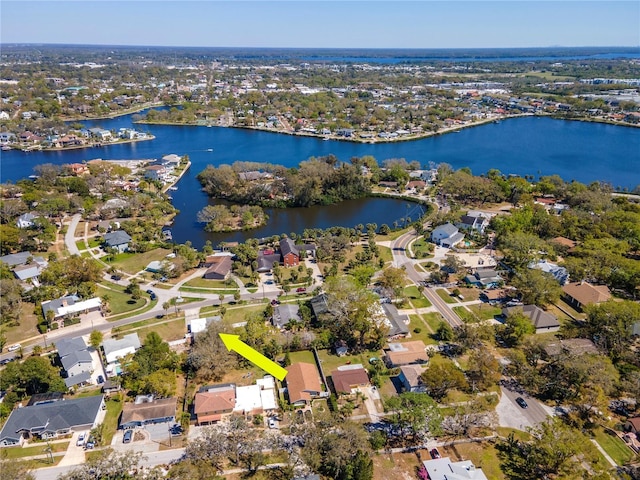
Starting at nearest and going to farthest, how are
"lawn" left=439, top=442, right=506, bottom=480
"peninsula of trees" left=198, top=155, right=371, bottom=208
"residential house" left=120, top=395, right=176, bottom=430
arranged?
"lawn" left=439, top=442, right=506, bottom=480, "residential house" left=120, top=395, right=176, bottom=430, "peninsula of trees" left=198, top=155, right=371, bottom=208

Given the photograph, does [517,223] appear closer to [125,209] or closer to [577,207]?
[577,207]

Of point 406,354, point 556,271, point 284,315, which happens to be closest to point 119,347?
point 284,315

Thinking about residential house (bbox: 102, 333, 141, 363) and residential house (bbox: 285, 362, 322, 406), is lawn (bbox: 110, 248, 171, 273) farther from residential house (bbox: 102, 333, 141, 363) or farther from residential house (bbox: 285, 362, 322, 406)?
residential house (bbox: 285, 362, 322, 406)

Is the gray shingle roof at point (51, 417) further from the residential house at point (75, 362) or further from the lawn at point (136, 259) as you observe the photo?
the lawn at point (136, 259)

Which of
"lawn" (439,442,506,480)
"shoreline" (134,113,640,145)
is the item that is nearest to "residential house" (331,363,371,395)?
"lawn" (439,442,506,480)

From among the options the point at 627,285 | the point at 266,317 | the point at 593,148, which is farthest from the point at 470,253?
the point at 593,148

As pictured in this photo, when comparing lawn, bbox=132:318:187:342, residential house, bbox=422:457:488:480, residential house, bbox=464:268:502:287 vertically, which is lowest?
lawn, bbox=132:318:187:342
